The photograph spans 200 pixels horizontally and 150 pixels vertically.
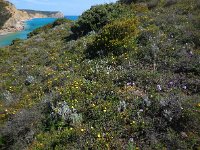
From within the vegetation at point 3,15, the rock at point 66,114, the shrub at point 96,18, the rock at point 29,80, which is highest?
the shrub at point 96,18

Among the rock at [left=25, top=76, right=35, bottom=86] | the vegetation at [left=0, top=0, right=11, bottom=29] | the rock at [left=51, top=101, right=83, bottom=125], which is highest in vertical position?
the rock at [left=51, top=101, right=83, bottom=125]

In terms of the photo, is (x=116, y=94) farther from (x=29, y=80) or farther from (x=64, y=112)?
(x=29, y=80)

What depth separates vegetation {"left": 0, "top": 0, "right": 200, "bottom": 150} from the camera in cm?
→ 633

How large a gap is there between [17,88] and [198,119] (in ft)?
22.3

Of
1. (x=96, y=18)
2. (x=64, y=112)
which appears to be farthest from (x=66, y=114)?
(x=96, y=18)

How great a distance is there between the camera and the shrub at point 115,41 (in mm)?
10559

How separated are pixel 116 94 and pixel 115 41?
3.47 m

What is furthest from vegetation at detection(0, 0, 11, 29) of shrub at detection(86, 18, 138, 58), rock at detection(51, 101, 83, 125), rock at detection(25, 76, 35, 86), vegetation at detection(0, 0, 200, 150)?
rock at detection(51, 101, 83, 125)

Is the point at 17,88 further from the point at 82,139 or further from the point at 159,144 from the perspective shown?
the point at 159,144

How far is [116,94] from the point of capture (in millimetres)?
7754

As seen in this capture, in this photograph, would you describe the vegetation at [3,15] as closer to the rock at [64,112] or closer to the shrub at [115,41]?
the shrub at [115,41]

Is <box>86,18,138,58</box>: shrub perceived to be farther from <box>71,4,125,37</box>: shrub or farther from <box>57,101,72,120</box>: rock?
<box>71,4,125,37</box>: shrub

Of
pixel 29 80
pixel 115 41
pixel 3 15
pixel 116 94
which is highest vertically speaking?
pixel 115 41

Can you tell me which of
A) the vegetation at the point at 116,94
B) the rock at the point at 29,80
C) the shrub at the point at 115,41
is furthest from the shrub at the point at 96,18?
the rock at the point at 29,80
